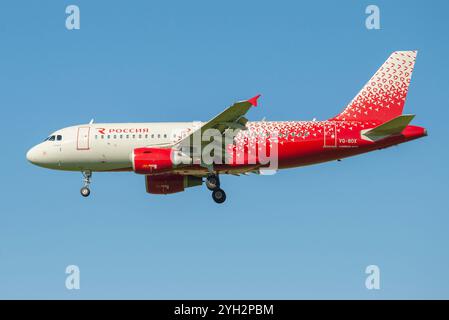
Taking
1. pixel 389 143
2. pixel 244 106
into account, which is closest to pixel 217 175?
pixel 244 106

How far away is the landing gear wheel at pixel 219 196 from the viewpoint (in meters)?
45.7

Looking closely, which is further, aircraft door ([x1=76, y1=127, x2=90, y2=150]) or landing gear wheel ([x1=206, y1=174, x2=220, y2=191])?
aircraft door ([x1=76, y1=127, x2=90, y2=150])

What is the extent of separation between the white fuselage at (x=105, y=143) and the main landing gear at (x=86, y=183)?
1.01 feet

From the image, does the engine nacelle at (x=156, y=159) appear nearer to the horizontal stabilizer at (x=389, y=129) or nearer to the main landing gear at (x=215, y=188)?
the main landing gear at (x=215, y=188)

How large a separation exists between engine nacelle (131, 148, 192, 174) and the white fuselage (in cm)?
134

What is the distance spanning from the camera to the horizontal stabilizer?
140ft

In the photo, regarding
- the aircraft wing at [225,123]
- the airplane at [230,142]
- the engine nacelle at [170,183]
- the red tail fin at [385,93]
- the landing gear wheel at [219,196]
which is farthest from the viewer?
the engine nacelle at [170,183]

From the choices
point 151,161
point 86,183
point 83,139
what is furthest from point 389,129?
point 86,183

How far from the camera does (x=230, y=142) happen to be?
4491cm

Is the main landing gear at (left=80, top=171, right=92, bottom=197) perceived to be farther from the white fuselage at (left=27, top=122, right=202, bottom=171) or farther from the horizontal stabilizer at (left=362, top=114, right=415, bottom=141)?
the horizontal stabilizer at (left=362, top=114, right=415, bottom=141)

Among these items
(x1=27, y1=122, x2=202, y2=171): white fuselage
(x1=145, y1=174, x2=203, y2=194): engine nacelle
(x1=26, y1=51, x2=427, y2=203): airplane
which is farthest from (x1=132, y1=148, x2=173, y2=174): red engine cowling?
(x1=145, y1=174, x2=203, y2=194): engine nacelle

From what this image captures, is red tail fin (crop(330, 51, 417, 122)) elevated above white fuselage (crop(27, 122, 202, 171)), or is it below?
above

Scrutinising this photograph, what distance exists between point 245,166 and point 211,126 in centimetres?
285

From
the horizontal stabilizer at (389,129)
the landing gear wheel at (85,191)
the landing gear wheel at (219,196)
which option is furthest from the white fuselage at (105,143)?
the horizontal stabilizer at (389,129)
